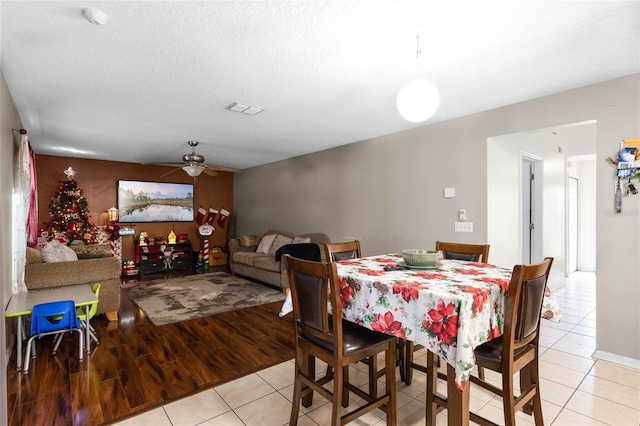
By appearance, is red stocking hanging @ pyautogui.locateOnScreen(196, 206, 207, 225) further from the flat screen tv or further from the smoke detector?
the smoke detector

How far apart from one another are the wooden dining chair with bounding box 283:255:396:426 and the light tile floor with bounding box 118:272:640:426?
0.29m

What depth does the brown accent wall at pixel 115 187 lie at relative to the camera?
20.0 feet

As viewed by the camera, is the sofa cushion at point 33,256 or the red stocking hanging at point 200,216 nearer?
the sofa cushion at point 33,256

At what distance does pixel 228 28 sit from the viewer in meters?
1.97

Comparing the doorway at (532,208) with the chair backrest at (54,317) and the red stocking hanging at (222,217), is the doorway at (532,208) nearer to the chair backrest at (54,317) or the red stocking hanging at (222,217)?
the chair backrest at (54,317)

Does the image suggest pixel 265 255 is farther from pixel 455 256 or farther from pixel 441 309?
pixel 441 309

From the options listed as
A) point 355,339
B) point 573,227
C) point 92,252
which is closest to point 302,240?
point 92,252

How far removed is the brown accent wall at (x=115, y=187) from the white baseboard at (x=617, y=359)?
7.45 meters

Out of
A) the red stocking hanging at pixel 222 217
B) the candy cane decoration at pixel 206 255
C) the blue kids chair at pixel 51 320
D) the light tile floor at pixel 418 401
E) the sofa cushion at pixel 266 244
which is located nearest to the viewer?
the light tile floor at pixel 418 401

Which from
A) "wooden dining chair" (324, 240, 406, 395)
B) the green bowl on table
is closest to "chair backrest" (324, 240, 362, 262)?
"wooden dining chair" (324, 240, 406, 395)

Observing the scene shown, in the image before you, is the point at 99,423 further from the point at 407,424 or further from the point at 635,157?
the point at 635,157

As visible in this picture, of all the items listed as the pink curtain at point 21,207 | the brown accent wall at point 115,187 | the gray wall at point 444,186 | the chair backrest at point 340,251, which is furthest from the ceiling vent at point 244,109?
the brown accent wall at point 115,187

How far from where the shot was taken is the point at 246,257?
5.88 metres

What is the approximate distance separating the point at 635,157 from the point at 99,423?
14.4 ft
